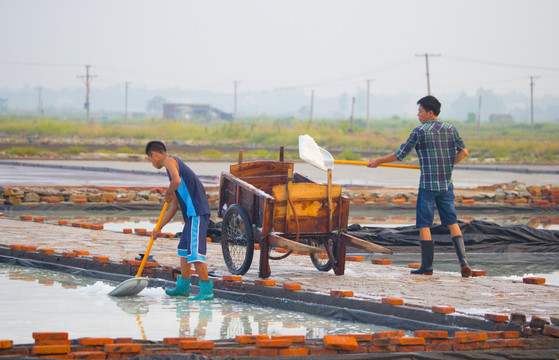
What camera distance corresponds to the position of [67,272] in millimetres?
9609

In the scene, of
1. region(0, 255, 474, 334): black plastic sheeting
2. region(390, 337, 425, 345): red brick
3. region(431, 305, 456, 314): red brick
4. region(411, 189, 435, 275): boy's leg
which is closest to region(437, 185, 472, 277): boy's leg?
region(411, 189, 435, 275): boy's leg

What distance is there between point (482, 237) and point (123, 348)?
26.5ft

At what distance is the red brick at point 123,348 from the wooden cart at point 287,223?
127 inches

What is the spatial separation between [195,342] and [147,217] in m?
11.9

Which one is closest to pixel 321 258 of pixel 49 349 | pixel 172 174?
pixel 172 174

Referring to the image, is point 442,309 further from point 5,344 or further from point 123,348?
point 5,344

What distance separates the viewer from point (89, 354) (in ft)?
17.1

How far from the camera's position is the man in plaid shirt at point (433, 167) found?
29.5ft

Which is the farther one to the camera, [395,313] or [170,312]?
[170,312]

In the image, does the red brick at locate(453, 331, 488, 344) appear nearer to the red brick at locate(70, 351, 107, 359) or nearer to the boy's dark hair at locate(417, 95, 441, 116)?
the red brick at locate(70, 351, 107, 359)

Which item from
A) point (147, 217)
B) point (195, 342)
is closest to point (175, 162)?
point (195, 342)

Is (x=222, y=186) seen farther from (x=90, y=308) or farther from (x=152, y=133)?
(x=152, y=133)

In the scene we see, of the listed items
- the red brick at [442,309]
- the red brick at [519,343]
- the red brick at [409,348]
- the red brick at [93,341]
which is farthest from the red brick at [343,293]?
the red brick at [93,341]

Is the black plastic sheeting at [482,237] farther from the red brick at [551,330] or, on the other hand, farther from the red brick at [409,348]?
the red brick at [409,348]
